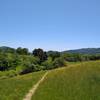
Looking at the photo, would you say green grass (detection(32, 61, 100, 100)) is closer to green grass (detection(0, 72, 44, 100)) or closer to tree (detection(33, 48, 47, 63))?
green grass (detection(0, 72, 44, 100))

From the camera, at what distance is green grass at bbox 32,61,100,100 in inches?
1422

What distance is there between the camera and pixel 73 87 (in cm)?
4497

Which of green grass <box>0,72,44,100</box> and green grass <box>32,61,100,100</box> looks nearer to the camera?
green grass <box>0,72,44,100</box>

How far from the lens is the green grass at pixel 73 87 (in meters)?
36.1

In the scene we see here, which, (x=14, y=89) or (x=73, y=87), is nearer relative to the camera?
(x=14, y=89)

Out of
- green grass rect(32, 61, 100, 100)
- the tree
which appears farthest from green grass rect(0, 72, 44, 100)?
the tree

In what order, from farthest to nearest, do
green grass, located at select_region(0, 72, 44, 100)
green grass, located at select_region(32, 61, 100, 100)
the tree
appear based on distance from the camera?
the tree < green grass, located at select_region(32, 61, 100, 100) < green grass, located at select_region(0, 72, 44, 100)

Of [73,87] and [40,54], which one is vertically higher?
[40,54]

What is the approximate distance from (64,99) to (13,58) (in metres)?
126

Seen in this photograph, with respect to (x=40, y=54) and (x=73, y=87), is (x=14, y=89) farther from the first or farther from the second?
(x=40, y=54)

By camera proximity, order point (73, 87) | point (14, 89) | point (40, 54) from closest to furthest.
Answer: point (14, 89)
point (73, 87)
point (40, 54)

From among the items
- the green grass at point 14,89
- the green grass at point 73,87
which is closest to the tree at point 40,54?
the green grass at point 73,87

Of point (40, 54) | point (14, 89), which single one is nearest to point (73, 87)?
point (14, 89)

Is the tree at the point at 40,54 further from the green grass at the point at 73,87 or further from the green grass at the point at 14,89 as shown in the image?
the green grass at the point at 14,89
